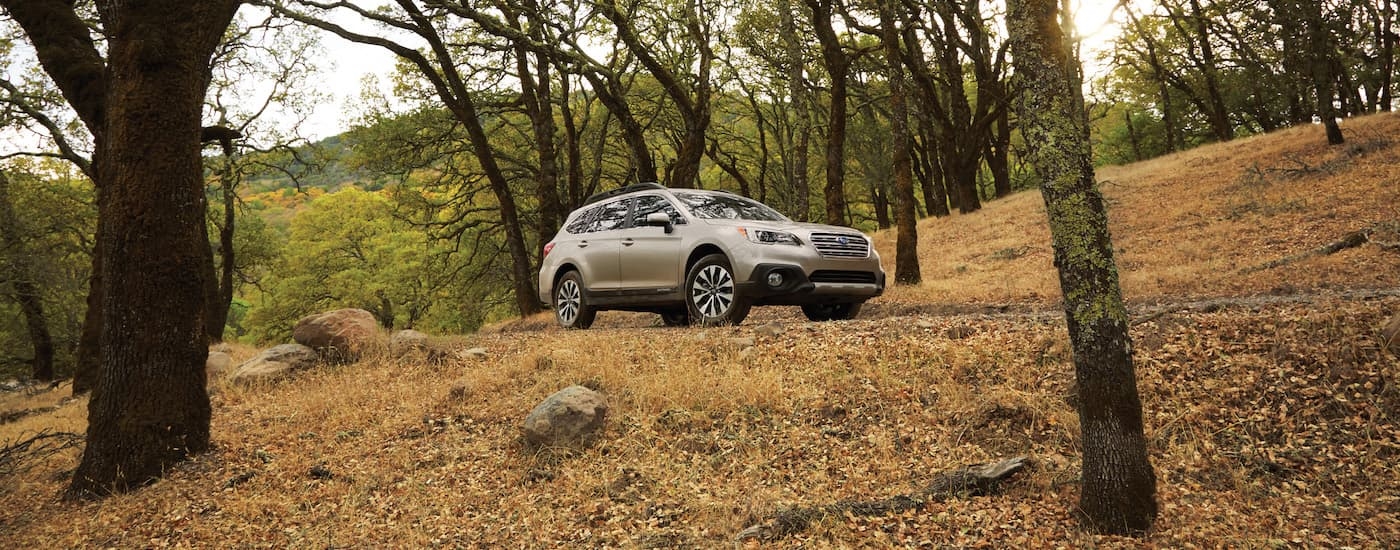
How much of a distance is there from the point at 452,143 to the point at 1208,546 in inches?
846

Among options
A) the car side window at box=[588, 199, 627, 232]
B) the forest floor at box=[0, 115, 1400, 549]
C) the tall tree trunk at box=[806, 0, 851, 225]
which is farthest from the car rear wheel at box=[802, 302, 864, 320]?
the tall tree trunk at box=[806, 0, 851, 225]

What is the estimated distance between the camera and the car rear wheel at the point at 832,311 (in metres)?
11.1

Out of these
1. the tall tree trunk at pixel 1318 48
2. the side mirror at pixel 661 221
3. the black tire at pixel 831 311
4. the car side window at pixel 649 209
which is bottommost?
the black tire at pixel 831 311

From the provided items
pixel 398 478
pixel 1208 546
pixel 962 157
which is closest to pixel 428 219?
pixel 962 157

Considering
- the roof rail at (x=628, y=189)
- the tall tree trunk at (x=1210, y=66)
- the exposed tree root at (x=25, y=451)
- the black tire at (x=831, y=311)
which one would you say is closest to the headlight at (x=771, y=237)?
the black tire at (x=831, y=311)

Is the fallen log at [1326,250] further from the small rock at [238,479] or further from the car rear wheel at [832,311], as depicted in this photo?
the small rock at [238,479]

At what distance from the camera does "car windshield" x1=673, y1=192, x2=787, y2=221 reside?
10.3m

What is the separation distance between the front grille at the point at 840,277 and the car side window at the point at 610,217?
3205 millimetres

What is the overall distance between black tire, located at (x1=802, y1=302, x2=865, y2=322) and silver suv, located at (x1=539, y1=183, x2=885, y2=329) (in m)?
0.01

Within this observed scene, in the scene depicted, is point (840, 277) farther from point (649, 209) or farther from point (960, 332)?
point (649, 209)

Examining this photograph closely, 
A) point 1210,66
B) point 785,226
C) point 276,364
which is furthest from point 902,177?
point 1210,66

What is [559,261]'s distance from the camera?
475 inches

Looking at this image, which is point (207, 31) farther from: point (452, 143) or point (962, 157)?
point (962, 157)

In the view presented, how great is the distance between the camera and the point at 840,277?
372 inches
